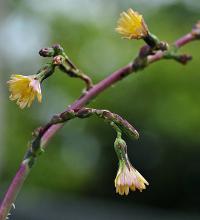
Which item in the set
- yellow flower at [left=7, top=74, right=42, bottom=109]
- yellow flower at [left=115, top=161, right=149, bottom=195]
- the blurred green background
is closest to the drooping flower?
yellow flower at [left=115, top=161, right=149, bottom=195]

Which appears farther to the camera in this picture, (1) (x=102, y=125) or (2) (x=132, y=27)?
(1) (x=102, y=125)

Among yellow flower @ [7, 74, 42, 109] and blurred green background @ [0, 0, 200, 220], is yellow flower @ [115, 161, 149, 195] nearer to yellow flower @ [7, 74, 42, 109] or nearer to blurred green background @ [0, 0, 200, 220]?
yellow flower @ [7, 74, 42, 109]

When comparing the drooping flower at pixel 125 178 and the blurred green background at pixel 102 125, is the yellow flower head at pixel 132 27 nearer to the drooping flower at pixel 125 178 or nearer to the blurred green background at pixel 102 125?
the drooping flower at pixel 125 178

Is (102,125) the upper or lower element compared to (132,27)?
upper

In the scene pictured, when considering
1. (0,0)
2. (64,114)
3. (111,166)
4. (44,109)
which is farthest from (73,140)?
(64,114)

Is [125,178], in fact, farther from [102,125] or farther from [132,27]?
[102,125]

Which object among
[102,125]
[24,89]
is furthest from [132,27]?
[102,125]

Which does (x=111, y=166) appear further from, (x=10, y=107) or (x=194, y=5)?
(x=194, y=5)
